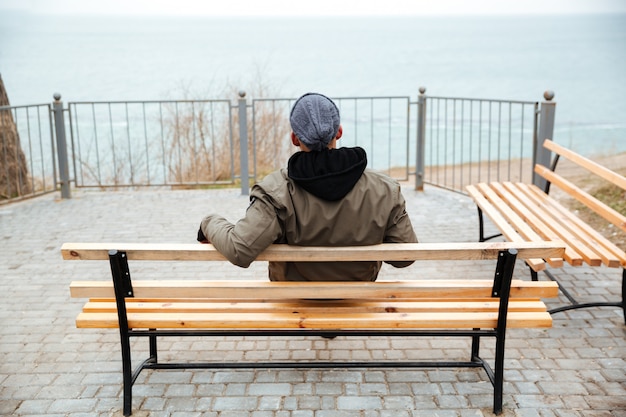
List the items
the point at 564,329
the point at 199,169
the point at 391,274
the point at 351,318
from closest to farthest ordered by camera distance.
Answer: the point at 351,318 < the point at 564,329 < the point at 391,274 < the point at 199,169

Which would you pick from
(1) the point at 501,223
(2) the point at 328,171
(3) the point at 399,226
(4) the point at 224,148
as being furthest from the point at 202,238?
(4) the point at 224,148

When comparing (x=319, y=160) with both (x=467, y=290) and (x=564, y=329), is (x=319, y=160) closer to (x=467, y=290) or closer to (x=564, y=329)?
(x=467, y=290)

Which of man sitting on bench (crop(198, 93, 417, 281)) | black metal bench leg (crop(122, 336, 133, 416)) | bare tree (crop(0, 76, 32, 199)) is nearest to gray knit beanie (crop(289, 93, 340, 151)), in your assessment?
man sitting on bench (crop(198, 93, 417, 281))

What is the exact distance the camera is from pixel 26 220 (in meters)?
8.08

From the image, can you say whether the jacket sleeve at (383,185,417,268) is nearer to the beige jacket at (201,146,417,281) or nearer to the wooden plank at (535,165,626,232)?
the beige jacket at (201,146,417,281)

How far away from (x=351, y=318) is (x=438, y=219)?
4593mm

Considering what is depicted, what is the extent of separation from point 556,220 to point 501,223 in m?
0.45

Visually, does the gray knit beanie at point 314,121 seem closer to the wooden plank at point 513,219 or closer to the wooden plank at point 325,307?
the wooden plank at point 325,307

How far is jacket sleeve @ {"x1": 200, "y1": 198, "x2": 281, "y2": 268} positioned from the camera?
325 cm

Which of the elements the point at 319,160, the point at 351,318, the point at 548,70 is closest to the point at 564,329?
the point at 351,318

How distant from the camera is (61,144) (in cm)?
912

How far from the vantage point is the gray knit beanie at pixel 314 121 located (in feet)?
10.9

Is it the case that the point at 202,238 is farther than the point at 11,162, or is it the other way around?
the point at 11,162

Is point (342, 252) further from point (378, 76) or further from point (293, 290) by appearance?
point (378, 76)
